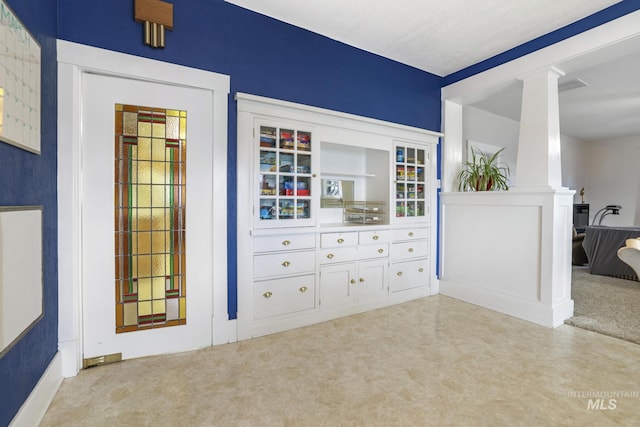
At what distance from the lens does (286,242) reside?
2529 millimetres

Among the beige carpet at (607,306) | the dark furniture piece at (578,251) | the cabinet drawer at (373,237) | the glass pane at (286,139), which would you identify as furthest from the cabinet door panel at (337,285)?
the dark furniture piece at (578,251)

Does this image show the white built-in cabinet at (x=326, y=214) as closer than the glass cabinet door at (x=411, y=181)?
Yes

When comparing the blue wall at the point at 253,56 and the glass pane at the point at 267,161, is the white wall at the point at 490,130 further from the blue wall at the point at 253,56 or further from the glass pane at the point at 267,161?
the glass pane at the point at 267,161

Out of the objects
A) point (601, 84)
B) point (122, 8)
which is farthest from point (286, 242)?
point (601, 84)

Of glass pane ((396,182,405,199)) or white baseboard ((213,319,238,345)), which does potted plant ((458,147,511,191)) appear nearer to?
glass pane ((396,182,405,199))

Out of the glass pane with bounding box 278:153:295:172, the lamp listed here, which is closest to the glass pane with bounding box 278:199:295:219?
the glass pane with bounding box 278:153:295:172

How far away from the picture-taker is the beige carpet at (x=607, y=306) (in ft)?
8.30

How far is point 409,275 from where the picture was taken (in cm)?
334

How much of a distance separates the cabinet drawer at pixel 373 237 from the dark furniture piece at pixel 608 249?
143 inches

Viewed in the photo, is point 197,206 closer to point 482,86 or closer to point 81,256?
point 81,256

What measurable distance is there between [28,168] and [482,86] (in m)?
3.74

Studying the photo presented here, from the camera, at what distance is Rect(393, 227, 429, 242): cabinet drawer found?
3213 millimetres

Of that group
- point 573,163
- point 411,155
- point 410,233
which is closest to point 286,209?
point 410,233

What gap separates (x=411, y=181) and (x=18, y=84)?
10.0 ft
